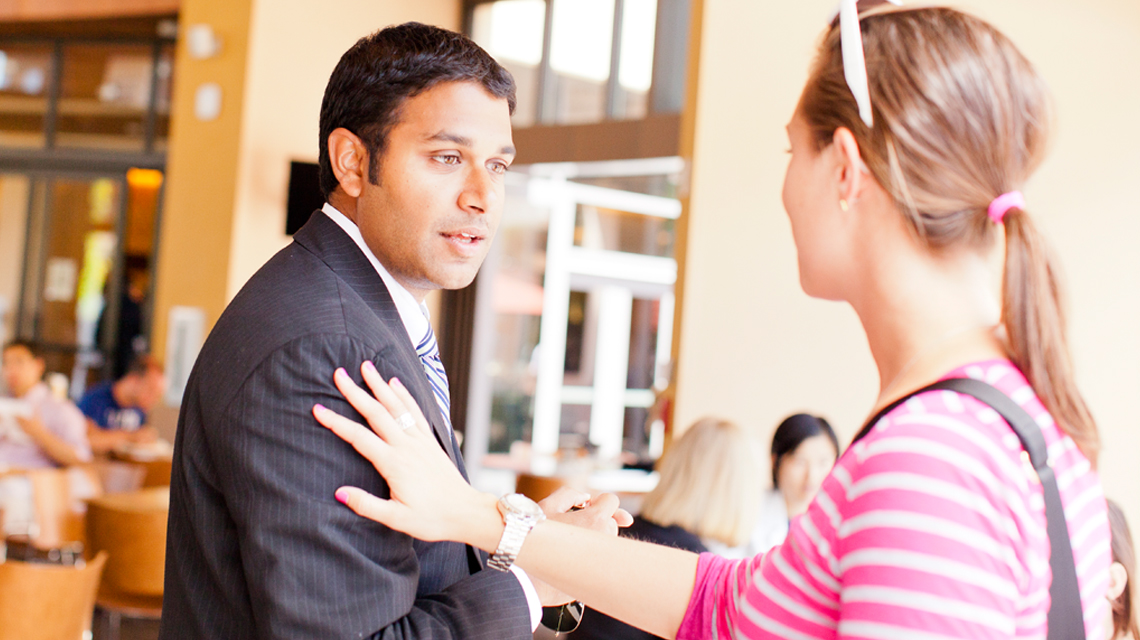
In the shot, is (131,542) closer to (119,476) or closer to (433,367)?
(119,476)

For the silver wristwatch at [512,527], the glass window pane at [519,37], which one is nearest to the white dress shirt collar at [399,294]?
the silver wristwatch at [512,527]

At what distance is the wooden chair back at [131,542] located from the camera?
3.81 meters

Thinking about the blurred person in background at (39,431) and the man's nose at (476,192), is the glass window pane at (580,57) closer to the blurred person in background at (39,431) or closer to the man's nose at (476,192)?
the blurred person in background at (39,431)

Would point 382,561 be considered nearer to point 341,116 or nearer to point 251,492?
point 251,492

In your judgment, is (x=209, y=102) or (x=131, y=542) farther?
(x=209, y=102)

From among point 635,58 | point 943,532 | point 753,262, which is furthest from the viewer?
point 635,58

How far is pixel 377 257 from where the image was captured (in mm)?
1394

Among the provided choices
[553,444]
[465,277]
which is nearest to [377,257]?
[465,277]

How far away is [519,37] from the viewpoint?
29.9 feet

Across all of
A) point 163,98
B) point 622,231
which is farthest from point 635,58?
point 163,98

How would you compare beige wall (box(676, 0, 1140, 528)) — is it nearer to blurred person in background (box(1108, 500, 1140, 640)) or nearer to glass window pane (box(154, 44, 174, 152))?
blurred person in background (box(1108, 500, 1140, 640))

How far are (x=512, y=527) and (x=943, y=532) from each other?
48 centimetres

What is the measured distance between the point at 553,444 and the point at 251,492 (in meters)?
9.00

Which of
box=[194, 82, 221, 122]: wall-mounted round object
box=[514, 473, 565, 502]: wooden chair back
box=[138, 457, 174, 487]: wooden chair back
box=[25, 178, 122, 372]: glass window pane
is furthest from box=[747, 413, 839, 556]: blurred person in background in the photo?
box=[25, 178, 122, 372]: glass window pane
